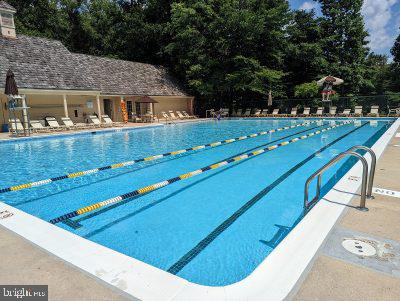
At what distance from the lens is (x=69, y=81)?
18203 millimetres

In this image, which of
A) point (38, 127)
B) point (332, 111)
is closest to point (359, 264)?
point (38, 127)

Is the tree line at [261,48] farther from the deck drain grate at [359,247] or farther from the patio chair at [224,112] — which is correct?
the deck drain grate at [359,247]

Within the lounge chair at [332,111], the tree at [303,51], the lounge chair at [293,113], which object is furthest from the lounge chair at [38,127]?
the tree at [303,51]

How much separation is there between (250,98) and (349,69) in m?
9.55

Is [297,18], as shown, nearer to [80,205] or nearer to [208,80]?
[208,80]

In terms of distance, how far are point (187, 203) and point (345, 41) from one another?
28517 millimetres

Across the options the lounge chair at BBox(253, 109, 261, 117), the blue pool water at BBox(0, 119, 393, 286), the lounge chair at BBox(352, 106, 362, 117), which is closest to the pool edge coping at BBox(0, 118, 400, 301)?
the blue pool water at BBox(0, 119, 393, 286)

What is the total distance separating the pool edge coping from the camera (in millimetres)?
2023

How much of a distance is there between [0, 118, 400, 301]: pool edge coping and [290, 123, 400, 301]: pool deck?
0.08 meters

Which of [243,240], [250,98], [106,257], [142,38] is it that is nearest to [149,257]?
[106,257]

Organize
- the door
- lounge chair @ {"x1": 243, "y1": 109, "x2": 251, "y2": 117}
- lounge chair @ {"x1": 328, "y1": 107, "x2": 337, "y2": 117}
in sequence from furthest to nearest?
lounge chair @ {"x1": 243, "y1": 109, "x2": 251, "y2": 117} → the door → lounge chair @ {"x1": 328, "y1": 107, "x2": 337, "y2": 117}

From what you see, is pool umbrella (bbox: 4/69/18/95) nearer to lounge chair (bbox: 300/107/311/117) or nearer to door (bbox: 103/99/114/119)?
door (bbox: 103/99/114/119)

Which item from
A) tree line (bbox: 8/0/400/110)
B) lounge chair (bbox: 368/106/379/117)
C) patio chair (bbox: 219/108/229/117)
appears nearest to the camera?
lounge chair (bbox: 368/106/379/117)

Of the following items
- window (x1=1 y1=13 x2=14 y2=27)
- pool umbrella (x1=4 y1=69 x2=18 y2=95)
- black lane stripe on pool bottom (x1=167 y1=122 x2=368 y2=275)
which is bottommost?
black lane stripe on pool bottom (x1=167 y1=122 x2=368 y2=275)
